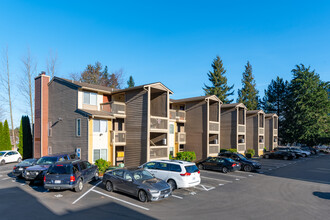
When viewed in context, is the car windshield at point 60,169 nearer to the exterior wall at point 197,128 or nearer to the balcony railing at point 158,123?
the balcony railing at point 158,123

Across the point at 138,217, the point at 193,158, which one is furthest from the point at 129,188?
the point at 193,158

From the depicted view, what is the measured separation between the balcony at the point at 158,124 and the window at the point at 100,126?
4.32 meters

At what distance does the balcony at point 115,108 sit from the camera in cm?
2150

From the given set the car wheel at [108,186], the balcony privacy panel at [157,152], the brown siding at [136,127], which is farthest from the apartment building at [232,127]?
the car wheel at [108,186]

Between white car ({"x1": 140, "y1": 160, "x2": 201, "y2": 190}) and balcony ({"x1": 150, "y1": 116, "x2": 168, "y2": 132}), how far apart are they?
6399mm

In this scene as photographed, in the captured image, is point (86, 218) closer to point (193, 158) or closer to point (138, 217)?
point (138, 217)

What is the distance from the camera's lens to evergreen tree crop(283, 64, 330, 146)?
47219 millimetres

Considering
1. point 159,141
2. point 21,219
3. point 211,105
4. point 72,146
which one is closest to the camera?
point 21,219

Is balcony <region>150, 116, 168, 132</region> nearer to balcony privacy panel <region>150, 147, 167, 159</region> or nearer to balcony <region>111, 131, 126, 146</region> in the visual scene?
balcony privacy panel <region>150, 147, 167, 159</region>

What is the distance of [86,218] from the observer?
9180mm

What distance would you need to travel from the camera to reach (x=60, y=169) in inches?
500

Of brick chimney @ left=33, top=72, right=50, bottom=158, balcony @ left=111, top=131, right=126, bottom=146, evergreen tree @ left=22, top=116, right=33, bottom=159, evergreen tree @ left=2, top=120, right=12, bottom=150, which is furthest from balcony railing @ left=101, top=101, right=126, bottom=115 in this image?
evergreen tree @ left=2, top=120, right=12, bottom=150

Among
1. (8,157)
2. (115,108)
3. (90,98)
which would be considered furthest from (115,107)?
(8,157)

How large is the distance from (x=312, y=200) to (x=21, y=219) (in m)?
13.8
